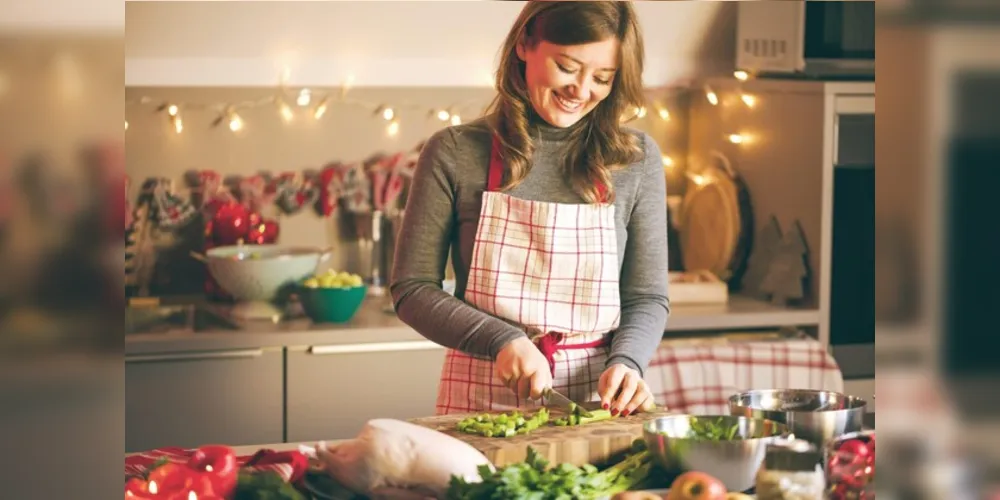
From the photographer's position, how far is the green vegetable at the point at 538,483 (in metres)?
0.90

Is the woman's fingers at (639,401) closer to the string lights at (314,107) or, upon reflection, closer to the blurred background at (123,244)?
the blurred background at (123,244)

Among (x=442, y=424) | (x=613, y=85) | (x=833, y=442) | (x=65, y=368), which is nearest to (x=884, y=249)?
(x=65, y=368)

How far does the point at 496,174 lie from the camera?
4.84 ft

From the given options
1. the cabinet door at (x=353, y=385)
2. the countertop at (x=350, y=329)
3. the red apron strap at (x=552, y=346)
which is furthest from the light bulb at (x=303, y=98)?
the red apron strap at (x=552, y=346)

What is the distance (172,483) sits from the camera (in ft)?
3.07

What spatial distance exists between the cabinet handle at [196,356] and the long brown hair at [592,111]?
3.72 feet

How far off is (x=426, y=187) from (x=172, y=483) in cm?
62

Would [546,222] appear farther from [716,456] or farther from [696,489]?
[696,489]

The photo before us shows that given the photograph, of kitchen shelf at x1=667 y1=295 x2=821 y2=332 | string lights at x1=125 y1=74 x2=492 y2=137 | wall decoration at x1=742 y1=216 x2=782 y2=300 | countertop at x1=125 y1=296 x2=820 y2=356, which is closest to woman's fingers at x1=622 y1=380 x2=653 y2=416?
countertop at x1=125 y1=296 x2=820 y2=356

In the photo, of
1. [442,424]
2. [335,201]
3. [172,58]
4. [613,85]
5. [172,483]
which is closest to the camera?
[172,483]

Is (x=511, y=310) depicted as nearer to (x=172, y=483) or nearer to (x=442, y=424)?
(x=442, y=424)

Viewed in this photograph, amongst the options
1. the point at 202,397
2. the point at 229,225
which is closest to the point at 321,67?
the point at 229,225

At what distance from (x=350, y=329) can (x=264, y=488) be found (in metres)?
1.52

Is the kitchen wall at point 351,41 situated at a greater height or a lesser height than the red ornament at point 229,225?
greater
